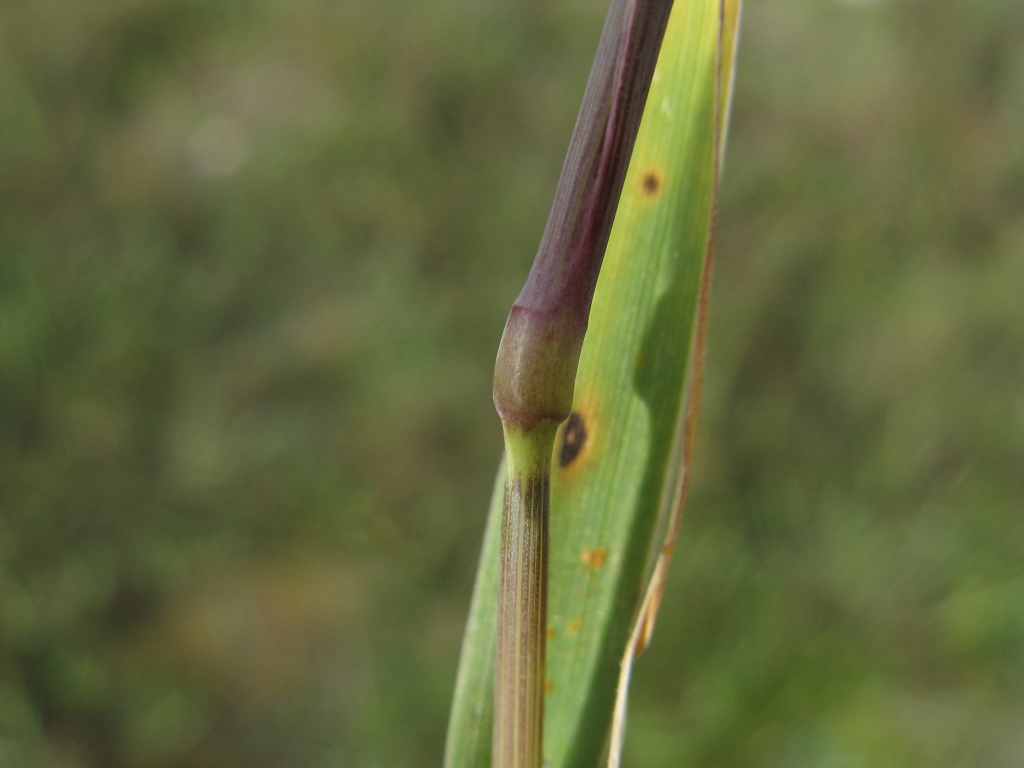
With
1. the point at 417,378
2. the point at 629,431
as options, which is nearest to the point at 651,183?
the point at 629,431

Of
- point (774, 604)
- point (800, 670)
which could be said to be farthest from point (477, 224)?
point (800, 670)

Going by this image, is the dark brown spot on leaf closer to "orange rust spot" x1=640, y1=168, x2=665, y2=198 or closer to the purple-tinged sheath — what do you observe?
"orange rust spot" x1=640, y1=168, x2=665, y2=198

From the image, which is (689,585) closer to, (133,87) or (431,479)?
(431,479)

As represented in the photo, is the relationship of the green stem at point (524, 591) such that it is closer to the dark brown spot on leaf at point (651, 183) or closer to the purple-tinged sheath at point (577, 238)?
the purple-tinged sheath at point (577, 238)

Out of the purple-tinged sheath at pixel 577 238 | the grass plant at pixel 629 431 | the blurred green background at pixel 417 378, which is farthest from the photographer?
the blurred green background at pixel 417 378

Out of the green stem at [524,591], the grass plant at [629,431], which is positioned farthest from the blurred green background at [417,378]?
the green stem at [524,591]

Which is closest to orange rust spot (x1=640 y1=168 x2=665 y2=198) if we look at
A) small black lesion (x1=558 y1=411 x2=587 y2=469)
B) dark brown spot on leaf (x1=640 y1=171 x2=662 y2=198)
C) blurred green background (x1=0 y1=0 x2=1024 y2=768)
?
dark brown spot on leaf (x1=640 y1=171 x2=662 y2=198)

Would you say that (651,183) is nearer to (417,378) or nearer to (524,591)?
(524,591)
